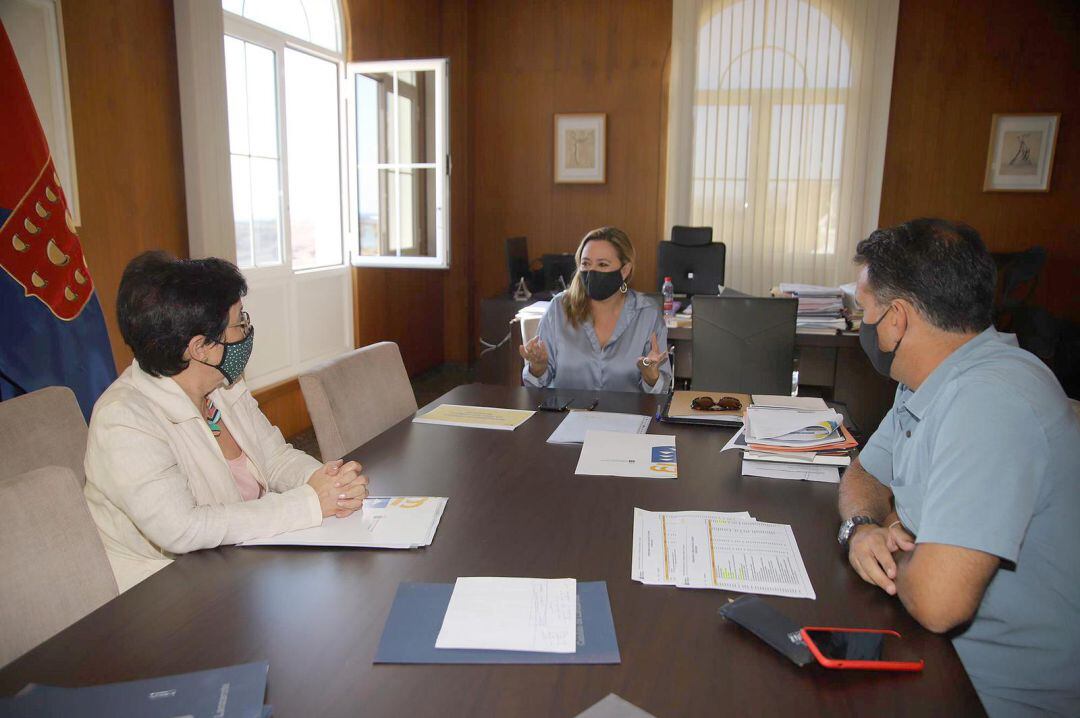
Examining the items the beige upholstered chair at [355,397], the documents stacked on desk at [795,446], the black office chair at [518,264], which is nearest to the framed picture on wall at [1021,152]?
the black office chair at [518,264]

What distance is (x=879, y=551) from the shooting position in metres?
1.18

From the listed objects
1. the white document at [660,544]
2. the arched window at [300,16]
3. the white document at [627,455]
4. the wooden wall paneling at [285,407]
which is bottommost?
the wooden wall paneling at [285,407]

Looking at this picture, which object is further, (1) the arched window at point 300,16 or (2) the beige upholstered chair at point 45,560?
(1) the arched window at point 300,16

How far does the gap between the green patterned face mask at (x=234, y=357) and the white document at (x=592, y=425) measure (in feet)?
2.45

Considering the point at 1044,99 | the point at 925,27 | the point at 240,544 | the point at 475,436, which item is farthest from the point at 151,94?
the point at 1044,99

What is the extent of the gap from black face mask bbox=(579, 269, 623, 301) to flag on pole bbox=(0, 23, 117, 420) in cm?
170

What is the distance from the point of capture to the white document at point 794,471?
1.64m

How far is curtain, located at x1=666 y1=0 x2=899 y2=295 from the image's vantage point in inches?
229

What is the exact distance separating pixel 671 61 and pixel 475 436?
5025 millimetres

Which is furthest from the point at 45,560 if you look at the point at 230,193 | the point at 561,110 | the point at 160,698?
the point at 561,110

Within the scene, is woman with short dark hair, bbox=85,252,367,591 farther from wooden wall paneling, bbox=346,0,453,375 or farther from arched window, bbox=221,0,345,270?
wooden wall paneling, bbox=346,0,453,375

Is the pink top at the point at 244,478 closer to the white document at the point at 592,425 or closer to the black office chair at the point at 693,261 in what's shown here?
the white document at the point at 592,425

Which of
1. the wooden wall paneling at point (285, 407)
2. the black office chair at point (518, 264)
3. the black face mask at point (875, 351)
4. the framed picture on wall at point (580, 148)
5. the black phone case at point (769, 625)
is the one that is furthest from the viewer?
the framed picture on wall at point (580, 148)

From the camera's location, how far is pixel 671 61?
6016 mm
